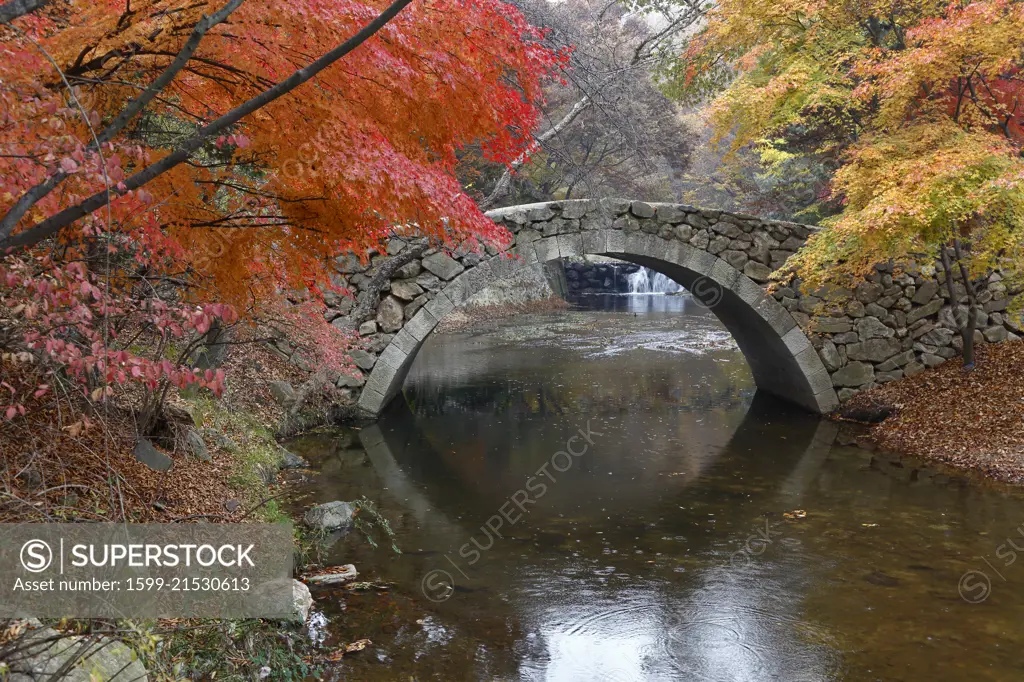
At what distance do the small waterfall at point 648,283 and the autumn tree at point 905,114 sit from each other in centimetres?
1815

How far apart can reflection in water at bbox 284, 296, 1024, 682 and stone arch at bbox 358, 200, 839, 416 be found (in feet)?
2.66

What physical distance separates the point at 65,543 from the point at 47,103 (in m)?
1.88

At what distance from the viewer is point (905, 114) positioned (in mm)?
9555

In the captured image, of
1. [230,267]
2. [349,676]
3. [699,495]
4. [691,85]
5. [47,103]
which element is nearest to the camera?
[47,103]

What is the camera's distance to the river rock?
21.4 ft

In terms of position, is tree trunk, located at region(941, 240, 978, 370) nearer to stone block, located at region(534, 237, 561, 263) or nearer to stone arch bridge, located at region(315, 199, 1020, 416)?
stone arch bridge, located at region(315, 199, 1020, 416)

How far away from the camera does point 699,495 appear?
7.98m

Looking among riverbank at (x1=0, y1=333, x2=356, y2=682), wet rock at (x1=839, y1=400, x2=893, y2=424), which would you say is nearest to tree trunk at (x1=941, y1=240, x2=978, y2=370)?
wet rock at (x1=839, y1=400, x2=893, y2=424)

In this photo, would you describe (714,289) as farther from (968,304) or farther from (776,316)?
(968,304)

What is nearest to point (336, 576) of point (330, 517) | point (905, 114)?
point (330, 517)

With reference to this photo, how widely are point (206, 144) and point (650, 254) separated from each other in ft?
22.9

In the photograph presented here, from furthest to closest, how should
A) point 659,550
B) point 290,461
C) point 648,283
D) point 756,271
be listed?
point 648,283 → point 756,271 → point 290,461 → point 659,550

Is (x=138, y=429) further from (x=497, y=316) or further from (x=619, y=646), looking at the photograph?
(x=497, y=316)

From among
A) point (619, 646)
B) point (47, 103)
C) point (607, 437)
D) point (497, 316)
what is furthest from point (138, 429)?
point (497, 316)
